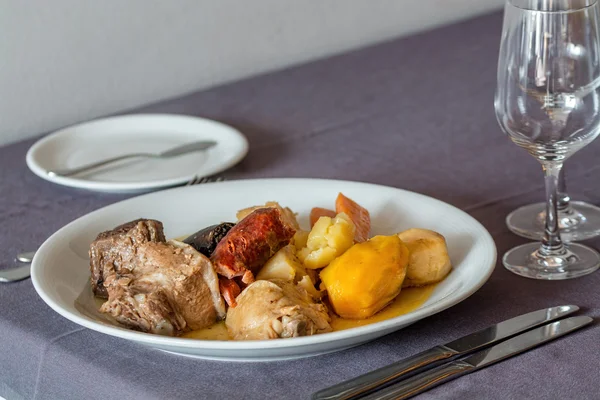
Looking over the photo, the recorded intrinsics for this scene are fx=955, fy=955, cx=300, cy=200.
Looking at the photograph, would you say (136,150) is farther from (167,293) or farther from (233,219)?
(167,293)

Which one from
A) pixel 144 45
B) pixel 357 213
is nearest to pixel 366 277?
pixel 357 213

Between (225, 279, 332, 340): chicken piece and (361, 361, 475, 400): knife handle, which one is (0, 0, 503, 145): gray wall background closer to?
(225, 279, 332, 340): chicken piece

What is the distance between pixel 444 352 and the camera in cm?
81

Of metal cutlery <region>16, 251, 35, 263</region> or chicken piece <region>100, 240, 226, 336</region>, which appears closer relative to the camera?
chicken piece <region>100, 240, 226, 336</region>

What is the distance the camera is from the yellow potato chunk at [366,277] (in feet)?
2.79

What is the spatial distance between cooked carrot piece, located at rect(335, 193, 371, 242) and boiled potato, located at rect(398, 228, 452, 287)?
0.08m

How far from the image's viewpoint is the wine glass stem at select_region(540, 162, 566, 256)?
37.9 inches

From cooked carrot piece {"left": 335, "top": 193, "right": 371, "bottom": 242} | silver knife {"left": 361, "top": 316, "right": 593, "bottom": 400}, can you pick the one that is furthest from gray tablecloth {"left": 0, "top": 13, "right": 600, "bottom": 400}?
cooked carrot piece {"left": 335, "top": 193, "right": 371, "bottom": 242}

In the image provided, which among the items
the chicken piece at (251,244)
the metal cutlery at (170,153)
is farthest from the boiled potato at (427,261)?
the metal cutlery at (170,153)

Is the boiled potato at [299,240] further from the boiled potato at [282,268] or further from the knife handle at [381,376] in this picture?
the knife handle at [381,376]

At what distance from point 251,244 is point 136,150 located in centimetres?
65

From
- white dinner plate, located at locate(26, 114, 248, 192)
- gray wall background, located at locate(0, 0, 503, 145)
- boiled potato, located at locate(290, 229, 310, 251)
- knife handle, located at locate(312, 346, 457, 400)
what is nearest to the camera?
knife handle, located at locate(312, 346, 457, 400)

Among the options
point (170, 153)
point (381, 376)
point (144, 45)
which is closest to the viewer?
point (381, 376)

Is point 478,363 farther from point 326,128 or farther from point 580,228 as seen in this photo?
point 326,128
